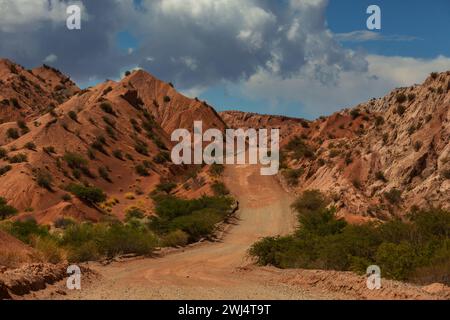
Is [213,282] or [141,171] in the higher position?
[141,171]

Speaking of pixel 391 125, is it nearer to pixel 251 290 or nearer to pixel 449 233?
pixel 449 233

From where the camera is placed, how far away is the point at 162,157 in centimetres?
9819

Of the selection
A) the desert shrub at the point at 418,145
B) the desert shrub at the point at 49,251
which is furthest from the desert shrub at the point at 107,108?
the desert shrub at the point at 49,251

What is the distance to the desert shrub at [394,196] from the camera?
4762 cm

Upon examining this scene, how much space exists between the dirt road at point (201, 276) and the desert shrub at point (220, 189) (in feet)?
60.9

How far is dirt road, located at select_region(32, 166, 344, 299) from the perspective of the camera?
1677 centimetres

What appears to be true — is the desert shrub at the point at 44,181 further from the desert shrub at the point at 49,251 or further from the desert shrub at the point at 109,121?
the desert shrub at the point at 49,251

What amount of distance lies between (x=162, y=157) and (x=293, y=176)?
95.1ft

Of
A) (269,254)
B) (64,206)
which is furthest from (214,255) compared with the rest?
(64,206)

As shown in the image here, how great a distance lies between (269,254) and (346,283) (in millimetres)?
10688

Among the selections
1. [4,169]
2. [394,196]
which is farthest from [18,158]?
[394,196]

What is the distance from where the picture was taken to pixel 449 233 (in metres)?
24.0

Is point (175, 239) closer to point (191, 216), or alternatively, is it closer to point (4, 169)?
point (191, 216)

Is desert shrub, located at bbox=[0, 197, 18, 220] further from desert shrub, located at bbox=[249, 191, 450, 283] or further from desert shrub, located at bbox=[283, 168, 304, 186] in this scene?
desert shrub, located at bbox=[283, 168, 304, 186]
